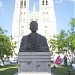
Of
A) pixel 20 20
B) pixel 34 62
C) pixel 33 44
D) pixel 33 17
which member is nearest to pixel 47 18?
pixel 33 17

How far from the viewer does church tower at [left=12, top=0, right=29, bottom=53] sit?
116 m

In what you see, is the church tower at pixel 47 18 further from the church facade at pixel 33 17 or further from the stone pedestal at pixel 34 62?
the stone pedestal at pixel 34 62

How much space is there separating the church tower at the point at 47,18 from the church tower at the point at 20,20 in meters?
5.99

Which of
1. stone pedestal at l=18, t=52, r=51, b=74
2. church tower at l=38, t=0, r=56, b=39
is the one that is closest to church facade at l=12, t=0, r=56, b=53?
church tower at l=38, t=0, r=56, b=39

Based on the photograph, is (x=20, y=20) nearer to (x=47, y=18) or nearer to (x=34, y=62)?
(x=47, y=18)

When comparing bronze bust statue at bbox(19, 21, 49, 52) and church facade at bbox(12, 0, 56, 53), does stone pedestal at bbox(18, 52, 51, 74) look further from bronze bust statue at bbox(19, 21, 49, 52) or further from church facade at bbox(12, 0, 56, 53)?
church facade at bbox(12, 0, 56, 53)

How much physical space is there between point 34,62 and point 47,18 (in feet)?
349

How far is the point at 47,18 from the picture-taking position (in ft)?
388

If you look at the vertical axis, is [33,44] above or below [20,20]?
below

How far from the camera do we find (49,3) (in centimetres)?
11950

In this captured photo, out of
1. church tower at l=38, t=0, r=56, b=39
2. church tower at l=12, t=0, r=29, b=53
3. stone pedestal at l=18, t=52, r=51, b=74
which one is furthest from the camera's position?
church tower at l=12, t=0, r=29, b=53

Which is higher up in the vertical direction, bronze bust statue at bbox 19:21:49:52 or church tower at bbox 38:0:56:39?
church tower at bbox 38:0:56:39

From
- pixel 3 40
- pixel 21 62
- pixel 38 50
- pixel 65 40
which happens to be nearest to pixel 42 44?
pixel 38 50

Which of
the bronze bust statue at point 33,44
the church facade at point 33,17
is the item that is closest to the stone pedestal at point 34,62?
the bronze bust statue at point 33,44
